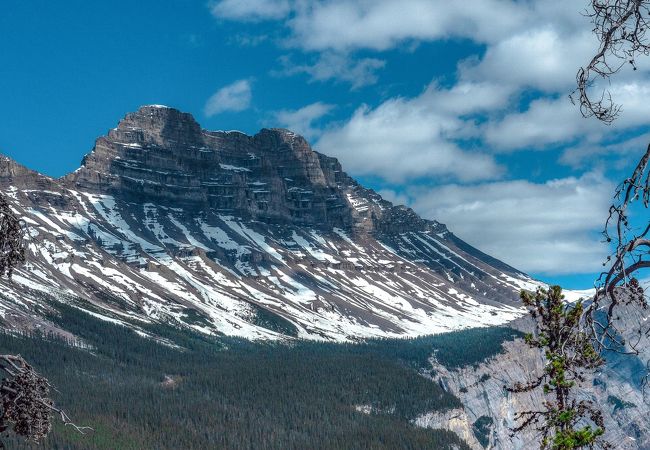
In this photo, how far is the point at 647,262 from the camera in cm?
1147

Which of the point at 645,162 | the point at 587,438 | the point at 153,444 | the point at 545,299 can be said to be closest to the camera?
the point at 645,162

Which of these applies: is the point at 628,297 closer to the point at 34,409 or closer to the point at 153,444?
the point at 34,409

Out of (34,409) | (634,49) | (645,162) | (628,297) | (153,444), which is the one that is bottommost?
(153,444)

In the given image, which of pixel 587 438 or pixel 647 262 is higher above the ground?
pixel 647 262

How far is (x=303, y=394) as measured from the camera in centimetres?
18862

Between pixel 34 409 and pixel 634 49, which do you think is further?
pixel 34 409

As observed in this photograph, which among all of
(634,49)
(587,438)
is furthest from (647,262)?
(587,438)

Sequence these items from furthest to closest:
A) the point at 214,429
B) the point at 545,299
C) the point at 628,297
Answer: the point at 214,429 < the point at 545,299 < the point at 628,297

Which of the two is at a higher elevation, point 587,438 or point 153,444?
point 587,438

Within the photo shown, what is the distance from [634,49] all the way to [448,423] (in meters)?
193

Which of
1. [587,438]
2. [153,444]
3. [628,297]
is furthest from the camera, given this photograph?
[153,444]

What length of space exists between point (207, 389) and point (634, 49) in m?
185

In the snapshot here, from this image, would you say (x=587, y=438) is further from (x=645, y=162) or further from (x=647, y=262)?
(x=645, y=162)

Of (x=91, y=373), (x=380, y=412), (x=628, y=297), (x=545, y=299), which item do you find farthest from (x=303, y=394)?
(x=628, y=297)
